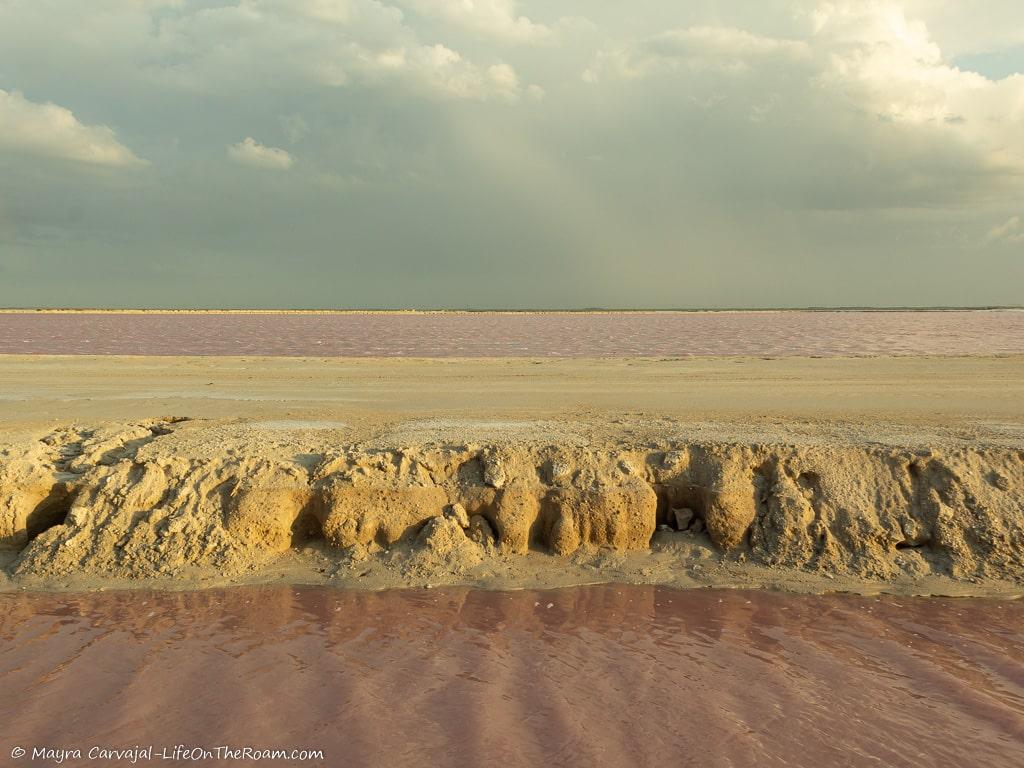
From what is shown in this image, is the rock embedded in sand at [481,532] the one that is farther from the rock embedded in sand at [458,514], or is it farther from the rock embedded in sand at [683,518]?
the rock embedded in sand at [683,518]

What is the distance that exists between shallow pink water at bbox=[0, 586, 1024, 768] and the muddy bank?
334 mm

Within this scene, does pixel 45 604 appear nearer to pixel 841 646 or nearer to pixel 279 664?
pixel 279 664

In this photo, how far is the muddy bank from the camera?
6.55m

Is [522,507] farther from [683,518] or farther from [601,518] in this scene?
[683,518]

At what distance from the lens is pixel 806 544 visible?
6.71 metres

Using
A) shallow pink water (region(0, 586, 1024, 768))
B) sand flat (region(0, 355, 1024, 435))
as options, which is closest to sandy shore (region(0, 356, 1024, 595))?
shallow pink water (region(0, 586, 1024, 768))

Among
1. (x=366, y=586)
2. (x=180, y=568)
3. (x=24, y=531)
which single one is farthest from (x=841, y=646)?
(x=24, y=531)

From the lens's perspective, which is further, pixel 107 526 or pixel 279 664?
pixel 107 526

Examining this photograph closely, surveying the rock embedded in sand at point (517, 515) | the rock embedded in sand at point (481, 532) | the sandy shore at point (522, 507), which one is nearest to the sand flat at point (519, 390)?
the sandy shore at point (522, 507)

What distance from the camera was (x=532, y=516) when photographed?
6.93m

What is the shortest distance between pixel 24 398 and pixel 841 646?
13.1 metres

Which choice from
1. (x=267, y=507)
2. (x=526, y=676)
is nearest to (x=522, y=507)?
(x=526, y=676)

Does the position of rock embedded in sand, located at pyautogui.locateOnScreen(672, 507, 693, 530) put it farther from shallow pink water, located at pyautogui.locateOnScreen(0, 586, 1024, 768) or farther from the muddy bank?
shallow pink water, located at pyautogui.locateOnScreen(0, 586, 1024, 768)

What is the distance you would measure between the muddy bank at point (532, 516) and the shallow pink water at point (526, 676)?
33 centimetres
